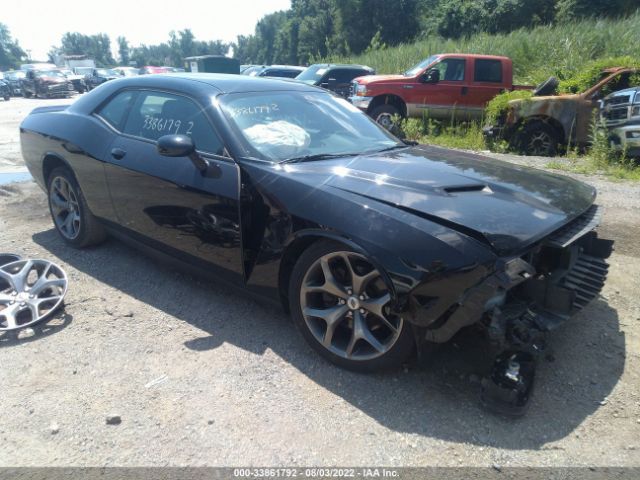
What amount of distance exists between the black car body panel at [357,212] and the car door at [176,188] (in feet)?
0.04

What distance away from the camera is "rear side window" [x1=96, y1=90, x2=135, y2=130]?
3896 mm

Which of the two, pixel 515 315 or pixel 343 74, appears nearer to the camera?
pixel 515 315

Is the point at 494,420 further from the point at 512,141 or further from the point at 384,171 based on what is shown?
the point at 512,141

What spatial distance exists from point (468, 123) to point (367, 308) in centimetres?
992

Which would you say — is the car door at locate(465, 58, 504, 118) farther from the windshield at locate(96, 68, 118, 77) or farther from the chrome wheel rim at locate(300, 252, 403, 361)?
the windshield at locate(96, 68, 118, 77)

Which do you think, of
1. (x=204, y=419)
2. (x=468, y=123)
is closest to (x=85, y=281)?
(x=204, y=419)

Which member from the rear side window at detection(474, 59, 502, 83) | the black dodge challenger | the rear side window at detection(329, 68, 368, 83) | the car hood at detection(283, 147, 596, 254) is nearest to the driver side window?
the rear side window at detection(474, 59, 502, 83)

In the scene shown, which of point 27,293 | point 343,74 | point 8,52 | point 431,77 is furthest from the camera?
point 8,52

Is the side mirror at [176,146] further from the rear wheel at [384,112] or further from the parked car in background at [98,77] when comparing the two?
the parked car in background at [98,77]

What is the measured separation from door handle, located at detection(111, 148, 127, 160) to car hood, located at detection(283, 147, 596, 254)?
152 centimetres

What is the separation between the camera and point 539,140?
8.83 meters

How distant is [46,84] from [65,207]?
27.6 m

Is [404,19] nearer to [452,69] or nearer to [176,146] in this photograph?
[452,69]

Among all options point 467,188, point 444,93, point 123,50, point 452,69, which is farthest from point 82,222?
point 123,50
